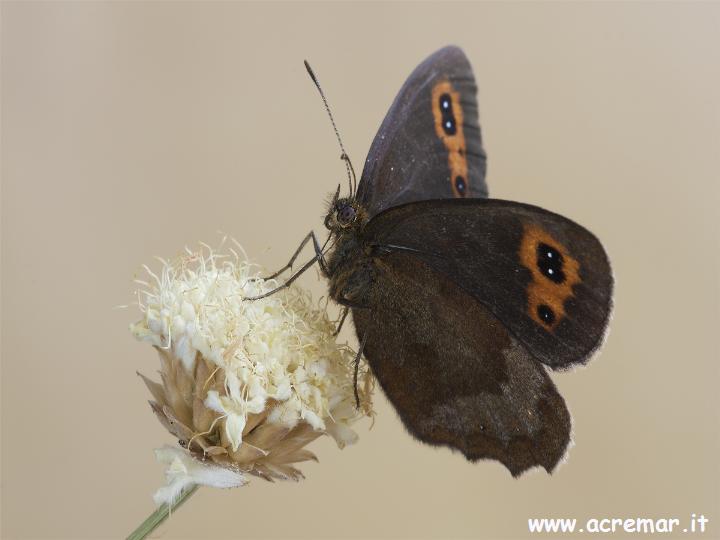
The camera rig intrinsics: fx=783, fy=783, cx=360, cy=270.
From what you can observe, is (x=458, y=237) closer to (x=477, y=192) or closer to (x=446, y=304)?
(x=446, y=304)

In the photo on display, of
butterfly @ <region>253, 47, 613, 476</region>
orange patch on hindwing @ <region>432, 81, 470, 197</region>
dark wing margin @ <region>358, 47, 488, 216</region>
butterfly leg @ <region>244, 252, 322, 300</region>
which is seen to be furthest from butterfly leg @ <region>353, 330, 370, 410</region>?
orange patch on hindwing @ <region>432, 81, 470, 197</region>

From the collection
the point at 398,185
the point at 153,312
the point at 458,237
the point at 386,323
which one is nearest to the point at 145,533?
the point at 153,312

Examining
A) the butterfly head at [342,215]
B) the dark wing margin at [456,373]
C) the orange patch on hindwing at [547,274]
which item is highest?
the butterfly head at [342,215]

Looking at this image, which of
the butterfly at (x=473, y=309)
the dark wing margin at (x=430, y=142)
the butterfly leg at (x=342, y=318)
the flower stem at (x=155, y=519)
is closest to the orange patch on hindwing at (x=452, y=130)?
the dark wing margin at (x=430, y=142)

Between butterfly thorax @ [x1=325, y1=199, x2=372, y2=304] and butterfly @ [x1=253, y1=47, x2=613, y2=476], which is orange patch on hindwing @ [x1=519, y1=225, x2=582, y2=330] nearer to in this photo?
butterfly @ [x1=253, y1=47, x2=613, y2=476]

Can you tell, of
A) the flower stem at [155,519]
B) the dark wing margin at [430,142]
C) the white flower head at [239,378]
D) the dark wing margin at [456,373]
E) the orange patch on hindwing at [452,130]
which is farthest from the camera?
the orange patch on hindwing at [452,130]

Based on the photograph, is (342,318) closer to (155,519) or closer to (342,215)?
(342,215)

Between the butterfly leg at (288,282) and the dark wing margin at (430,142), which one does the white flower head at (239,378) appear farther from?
the dark wing margin at (430,142)
